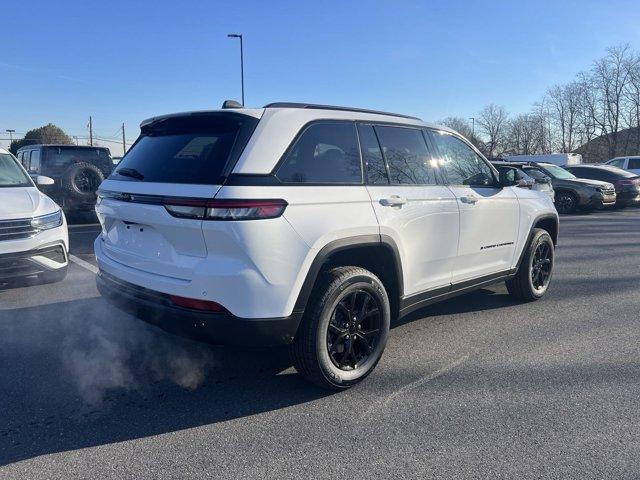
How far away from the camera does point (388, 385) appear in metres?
3.60

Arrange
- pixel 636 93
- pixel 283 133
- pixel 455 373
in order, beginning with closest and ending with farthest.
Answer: pixel 283 133
pixel 455 373
pixel 636 93

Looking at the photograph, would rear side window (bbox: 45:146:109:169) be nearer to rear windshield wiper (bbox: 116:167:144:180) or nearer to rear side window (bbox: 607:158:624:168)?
rear windshield wiper (bbox: 116:167:144:180)

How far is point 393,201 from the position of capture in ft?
12.1

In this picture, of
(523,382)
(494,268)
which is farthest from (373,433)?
(494,268)

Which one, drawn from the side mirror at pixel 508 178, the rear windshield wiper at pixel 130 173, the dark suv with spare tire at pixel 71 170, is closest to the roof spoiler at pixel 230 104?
the rear windshield wiper at pixel 130 173

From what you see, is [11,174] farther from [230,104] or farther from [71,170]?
[71,170]

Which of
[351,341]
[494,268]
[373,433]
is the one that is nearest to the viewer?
[373,433]

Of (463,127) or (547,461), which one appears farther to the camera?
(463,127)

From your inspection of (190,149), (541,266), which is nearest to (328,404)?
(190,149)

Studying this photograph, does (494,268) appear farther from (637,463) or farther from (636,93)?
(636,93)

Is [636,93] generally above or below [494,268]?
above

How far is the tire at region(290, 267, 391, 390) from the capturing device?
3264mm

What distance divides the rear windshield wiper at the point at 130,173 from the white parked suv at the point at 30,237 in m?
2.24

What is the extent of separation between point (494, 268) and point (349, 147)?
215 cm
